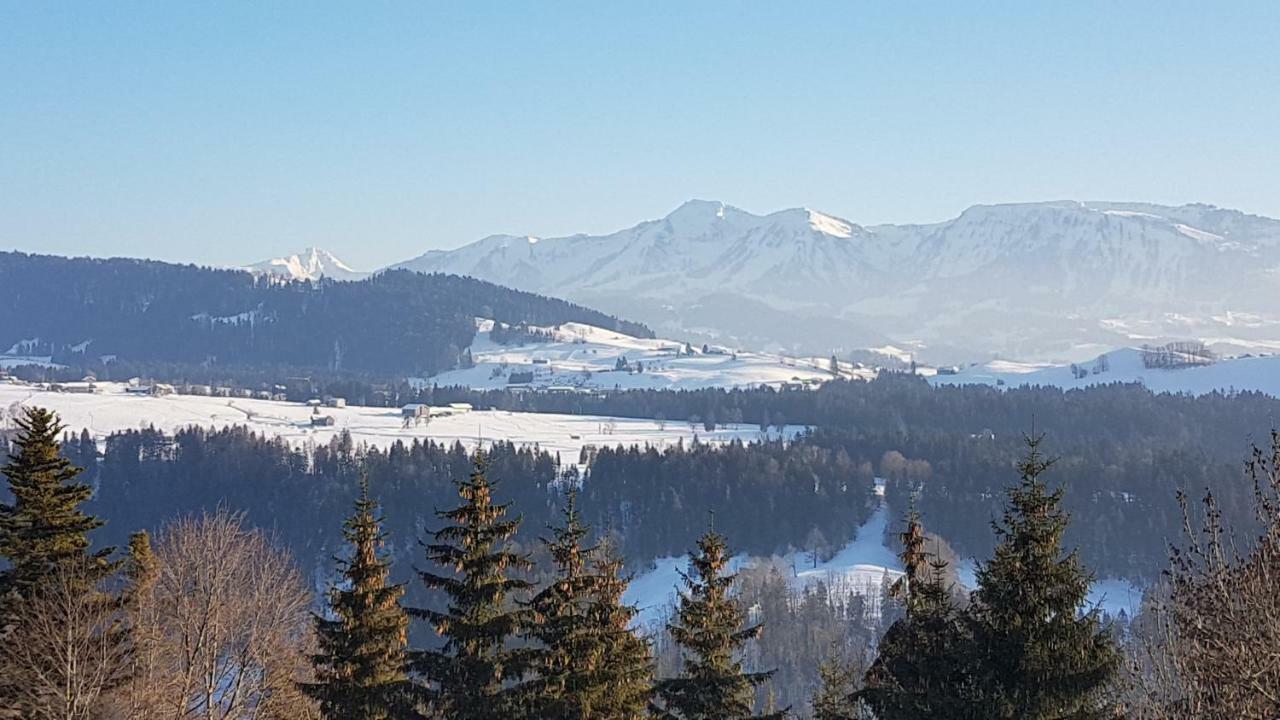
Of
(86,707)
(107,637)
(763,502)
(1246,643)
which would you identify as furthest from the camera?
(763,502)

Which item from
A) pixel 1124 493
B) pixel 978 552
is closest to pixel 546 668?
pixel 978 552

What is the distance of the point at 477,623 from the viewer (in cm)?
2644

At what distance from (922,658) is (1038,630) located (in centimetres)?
368

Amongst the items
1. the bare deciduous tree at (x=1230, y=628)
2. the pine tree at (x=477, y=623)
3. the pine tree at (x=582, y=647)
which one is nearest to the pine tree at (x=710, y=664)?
the pine tree at (x=582, y=647)

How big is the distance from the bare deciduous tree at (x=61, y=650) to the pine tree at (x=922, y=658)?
16.9 m

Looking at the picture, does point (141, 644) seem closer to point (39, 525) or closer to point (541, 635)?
point (39, 525)

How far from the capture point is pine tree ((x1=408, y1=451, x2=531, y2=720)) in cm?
2625

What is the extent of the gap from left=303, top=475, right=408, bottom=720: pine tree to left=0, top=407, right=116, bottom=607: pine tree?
18.0 ft

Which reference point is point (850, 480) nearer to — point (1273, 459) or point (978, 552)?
point (978, 552)

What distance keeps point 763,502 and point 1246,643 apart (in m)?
175

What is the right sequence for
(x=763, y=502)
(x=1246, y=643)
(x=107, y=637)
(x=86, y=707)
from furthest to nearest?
(x=763, y=502)
(x=107, y=637)
(x=86, y=707)
(x=1246, y=643)

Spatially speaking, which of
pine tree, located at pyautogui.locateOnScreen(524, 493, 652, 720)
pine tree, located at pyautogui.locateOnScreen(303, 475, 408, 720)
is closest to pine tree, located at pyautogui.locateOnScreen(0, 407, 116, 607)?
pine tree, located at pyautogui.locateOnScreen(303, 475, 408, 720)

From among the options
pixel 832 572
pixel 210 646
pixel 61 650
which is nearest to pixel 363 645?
pixel 210 646

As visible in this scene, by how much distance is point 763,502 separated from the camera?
7510 inches
